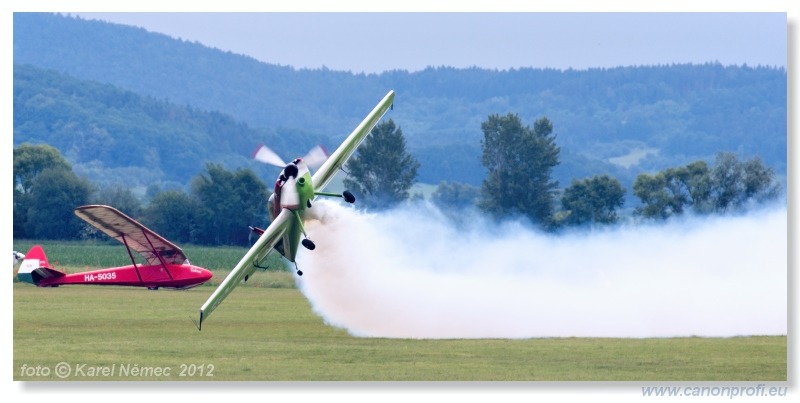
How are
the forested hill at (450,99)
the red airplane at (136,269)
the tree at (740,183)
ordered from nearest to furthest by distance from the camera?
the red airplane at (136,269)
the tree at (740,183)
the forested hill at (450,99)

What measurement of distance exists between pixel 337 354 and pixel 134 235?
12342 mm

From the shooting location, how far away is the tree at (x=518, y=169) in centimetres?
6000

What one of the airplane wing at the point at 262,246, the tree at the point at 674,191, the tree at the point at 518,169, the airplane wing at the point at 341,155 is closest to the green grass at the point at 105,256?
the tree at the point at 518,169

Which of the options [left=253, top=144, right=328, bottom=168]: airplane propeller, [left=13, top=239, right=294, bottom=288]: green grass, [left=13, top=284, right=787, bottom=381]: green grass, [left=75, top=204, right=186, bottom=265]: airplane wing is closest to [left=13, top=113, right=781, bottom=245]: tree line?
[left=13, top=239, right=294, bottom=288]: green grass

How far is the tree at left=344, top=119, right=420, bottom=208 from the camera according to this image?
55500 millimetres

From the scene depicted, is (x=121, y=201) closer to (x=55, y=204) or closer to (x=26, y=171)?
(x=26, y=171)

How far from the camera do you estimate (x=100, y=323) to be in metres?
34.2

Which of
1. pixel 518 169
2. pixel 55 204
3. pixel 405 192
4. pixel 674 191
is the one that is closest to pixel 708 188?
pixel 674 191

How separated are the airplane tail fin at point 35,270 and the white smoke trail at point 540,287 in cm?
1203

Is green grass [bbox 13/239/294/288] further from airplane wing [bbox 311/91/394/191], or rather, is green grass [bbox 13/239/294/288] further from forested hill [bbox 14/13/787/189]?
forested hill [bbox 14/13/787/189]

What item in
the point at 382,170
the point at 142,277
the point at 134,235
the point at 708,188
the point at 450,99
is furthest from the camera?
the point at 450,99

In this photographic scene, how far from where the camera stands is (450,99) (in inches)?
4550

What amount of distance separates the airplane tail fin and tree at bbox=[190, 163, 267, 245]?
58.8ft

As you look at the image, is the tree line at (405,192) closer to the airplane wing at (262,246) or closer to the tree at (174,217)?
the tree at (174,217)
